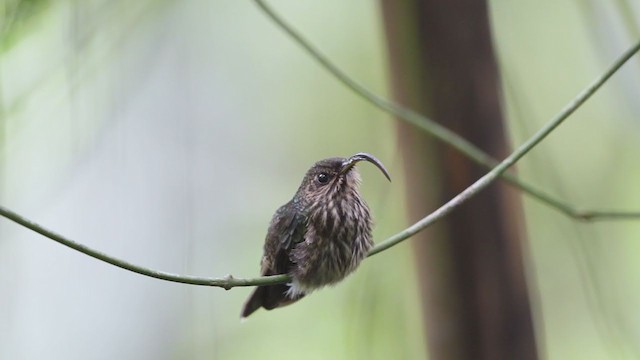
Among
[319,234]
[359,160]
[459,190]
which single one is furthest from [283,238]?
[459,190]

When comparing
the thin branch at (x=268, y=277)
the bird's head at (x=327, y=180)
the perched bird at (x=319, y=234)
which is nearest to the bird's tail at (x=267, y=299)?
the perched bird at (x=319, y=234)

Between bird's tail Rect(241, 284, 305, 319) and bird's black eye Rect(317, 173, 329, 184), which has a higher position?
bird's black eye Rect(317, 173, 329, 184)

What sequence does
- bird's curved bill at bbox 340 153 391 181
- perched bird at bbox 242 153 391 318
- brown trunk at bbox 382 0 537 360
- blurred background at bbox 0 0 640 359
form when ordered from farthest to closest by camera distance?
1. blurred background at bbox 0 0 640 359
2. brown trunk at bbox 382 0 537 360
3. perched bird at bbox 242 153 391 318
4. bird's curved bill at bbox 340 153 391 181

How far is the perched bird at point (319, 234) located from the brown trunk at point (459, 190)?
0.12m

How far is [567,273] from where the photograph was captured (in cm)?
150

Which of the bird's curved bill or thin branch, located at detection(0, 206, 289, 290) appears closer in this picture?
thin branch, located at detection(0, 206, 289, 290)

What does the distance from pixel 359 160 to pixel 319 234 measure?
0.14 metres

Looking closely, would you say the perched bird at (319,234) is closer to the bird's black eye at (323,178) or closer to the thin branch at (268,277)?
the bird's black eye at (323,178)

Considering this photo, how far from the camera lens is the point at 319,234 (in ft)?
2.81

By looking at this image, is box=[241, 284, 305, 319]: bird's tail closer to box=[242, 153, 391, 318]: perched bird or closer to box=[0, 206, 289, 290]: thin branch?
box=[242, 153, 391, 318]: perched bird

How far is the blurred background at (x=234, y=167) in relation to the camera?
1146mm

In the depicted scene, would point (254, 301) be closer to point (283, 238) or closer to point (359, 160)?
point (283, 238)

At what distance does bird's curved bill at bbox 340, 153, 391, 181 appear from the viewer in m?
0.64

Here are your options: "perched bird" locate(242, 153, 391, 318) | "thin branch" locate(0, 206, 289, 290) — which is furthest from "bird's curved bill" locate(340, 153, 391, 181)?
"thin branch" locate(0, 206, 289, 290)
